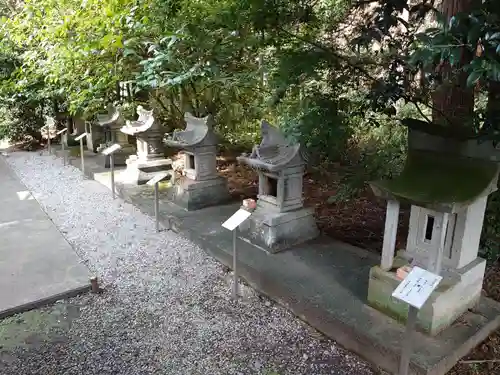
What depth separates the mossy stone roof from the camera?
2846 millimetres

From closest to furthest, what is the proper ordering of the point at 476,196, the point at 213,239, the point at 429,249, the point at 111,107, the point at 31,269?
the point at 476,196 < the point at 429,249 < the point at 31,269 < the point at 213,239 < the point at 111,107

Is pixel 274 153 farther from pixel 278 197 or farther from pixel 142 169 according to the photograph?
pixel 142 169

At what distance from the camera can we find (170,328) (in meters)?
3.43

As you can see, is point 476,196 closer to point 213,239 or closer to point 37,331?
point 213,239

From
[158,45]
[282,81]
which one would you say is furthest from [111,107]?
→ [282,81]

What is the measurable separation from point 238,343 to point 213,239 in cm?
181

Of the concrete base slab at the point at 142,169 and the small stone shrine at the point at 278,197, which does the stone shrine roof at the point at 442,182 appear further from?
the concrete base slab at the point at 142,169

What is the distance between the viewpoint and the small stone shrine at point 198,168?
233 inches

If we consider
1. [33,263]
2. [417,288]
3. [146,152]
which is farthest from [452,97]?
[146,152]

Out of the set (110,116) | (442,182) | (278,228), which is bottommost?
(278,228)

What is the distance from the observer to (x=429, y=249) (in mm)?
3203

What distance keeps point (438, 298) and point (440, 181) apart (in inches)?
34.2

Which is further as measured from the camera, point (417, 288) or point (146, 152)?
point (146, 152)

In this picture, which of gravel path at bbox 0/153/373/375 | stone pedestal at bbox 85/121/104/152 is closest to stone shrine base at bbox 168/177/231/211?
gravel path at bbox 0/153/373/375
